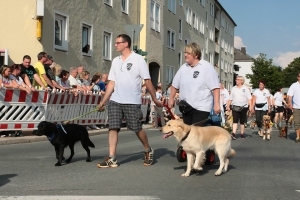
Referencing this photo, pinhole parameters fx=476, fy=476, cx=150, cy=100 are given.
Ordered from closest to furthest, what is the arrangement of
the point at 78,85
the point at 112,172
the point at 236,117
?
the point at 112,172 < the point at 236,117 < the point at 78,85

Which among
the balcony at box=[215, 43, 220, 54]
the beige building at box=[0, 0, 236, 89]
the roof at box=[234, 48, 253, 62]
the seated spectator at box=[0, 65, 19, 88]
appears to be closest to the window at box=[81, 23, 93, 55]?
the beige building at box=[0, 0, 236, 89]

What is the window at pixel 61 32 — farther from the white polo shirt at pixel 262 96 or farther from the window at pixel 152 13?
the window at pixel 152 13

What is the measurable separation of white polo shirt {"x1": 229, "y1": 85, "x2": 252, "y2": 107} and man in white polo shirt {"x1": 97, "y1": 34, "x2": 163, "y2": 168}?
7484 millimetres

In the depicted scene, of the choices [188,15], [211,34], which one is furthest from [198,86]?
[211,34]

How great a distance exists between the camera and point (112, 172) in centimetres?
740

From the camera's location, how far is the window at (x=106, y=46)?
25.5 metres

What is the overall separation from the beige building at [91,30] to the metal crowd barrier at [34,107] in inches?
179

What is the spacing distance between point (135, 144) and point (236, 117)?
421 centimetres

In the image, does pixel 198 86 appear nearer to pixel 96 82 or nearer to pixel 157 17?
pixel 96 82

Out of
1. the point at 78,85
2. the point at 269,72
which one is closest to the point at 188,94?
the point at 78,85

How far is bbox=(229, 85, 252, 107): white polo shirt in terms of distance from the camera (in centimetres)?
1484

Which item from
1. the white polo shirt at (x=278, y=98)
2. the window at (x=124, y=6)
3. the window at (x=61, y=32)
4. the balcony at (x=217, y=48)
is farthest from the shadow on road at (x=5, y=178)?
the balcony at (x=217, y=48)

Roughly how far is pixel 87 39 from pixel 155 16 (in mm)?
11539

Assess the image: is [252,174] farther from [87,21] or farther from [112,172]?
[87,21]
